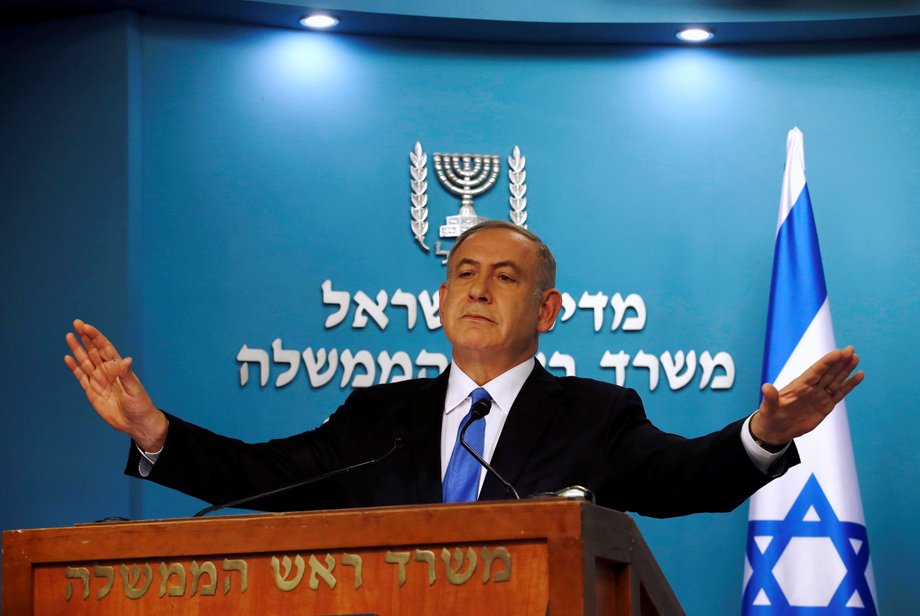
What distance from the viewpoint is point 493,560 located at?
1687 mm

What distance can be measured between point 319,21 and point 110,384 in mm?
2647

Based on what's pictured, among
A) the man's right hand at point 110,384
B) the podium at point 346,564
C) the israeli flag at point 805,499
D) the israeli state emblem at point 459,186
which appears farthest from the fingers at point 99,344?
the israeli flag at point 805,499

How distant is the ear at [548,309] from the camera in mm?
3001

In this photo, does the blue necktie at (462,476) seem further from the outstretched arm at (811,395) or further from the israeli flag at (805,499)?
the israeli flag at (805,499)

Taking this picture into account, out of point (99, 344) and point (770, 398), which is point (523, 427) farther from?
point (99, 344)

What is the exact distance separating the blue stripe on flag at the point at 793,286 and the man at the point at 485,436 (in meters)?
1.63

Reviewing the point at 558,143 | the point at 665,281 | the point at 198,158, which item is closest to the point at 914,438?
the point at 665,281

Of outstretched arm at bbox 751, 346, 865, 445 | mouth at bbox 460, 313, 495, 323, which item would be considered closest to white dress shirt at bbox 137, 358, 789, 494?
mouth at bbox 460, 313, 495, 323

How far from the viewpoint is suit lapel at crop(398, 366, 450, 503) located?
2.65 metres

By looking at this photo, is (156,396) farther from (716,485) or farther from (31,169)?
(716,485)

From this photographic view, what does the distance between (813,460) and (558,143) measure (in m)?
1.54

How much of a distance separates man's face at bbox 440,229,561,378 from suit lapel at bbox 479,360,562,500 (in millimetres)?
93

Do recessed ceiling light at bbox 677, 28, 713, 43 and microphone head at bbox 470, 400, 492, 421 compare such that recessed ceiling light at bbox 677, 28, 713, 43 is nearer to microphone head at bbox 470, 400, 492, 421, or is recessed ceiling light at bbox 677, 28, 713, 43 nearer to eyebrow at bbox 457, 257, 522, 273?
eyebrow at bbox 457, 257, 522, 273

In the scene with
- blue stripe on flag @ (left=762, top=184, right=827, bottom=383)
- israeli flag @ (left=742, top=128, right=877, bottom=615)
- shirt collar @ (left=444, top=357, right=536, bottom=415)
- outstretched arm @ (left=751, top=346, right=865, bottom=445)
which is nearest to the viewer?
outstretched arm @ (left=751, top=346, right=865, bottom=445)
